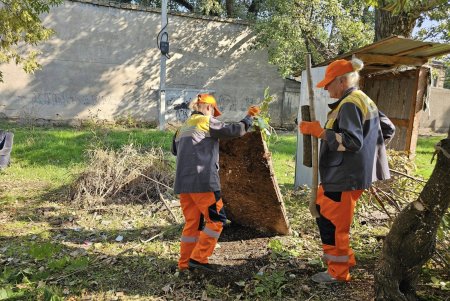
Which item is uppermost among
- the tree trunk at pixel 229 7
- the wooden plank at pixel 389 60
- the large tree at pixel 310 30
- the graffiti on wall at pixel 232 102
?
the tree trunk at pixel 229 7

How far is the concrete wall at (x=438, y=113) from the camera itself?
64.6 feet

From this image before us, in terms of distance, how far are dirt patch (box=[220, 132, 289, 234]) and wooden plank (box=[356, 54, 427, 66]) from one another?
8.87ft

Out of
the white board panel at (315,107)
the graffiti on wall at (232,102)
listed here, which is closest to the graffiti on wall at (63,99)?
the graffiti on wall at (232,102)

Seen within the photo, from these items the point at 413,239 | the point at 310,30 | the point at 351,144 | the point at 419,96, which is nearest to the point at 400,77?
the point at 419,96

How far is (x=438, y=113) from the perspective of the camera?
19.8m

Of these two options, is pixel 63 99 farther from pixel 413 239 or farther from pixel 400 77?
pixel 413 239

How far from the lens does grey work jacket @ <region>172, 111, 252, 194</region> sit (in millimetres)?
3568

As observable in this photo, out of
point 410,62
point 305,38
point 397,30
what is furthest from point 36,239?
point 305,38

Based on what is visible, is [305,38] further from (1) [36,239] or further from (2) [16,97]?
(1) [36,239]

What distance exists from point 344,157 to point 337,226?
588 mm

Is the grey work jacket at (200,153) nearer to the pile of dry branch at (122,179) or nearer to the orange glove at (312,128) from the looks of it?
the orange glove at (312,128)

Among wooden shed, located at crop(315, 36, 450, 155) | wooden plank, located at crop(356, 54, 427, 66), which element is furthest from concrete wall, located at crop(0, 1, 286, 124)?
wooden plank, located at crop(356, 54, 427, 66)

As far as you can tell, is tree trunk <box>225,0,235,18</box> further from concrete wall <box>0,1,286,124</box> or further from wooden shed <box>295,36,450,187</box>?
wooden shed <box>295,36,450,187</box>

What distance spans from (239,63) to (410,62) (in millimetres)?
11416
